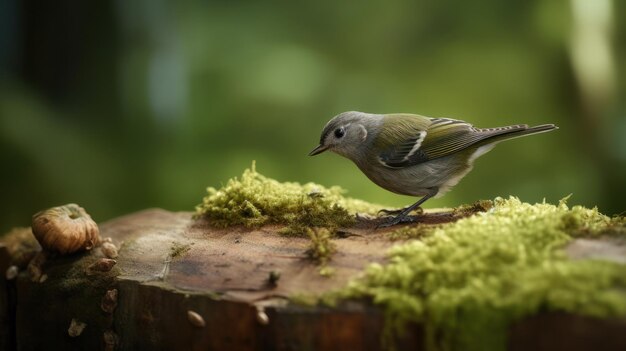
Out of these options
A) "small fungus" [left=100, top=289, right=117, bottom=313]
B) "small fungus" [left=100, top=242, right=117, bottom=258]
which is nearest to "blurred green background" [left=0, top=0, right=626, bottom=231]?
"small fungus" [left=100, top=242, right=117, bottom=258]

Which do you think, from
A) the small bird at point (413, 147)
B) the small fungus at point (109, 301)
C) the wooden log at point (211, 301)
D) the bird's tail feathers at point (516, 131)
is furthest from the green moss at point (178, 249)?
the bird's tail feathers at point (516, 131)

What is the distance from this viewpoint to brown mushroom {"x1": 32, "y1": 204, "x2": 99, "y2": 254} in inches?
132

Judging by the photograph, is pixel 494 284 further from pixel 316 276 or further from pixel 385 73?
pixel 385 73

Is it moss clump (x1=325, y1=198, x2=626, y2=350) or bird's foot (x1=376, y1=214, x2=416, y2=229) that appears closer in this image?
moss clump (x1=325, y1=198, x2=626, y2=350)

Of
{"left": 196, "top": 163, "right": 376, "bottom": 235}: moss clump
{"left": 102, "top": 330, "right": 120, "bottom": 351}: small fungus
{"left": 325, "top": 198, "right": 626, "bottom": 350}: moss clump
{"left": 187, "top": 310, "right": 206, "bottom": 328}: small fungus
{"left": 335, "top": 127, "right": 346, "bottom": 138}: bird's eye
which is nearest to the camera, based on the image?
{"left": 325, "top": 198, "right": 626, "bottom": 350}: moss clump

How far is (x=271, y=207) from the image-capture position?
144 inches

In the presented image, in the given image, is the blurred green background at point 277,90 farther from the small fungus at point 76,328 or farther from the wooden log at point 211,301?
the small fungus at point 76,328

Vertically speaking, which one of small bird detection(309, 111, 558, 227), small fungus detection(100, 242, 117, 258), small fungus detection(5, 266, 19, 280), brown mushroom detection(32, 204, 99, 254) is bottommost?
small fungus detection(5, 266, 19, 280)

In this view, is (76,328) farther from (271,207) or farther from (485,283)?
(485,283)

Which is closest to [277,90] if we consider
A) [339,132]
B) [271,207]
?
[339,132]

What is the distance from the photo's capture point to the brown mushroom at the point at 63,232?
11.0 ft

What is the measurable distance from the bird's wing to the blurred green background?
7.70 feet

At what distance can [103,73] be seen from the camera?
6020 millimetres

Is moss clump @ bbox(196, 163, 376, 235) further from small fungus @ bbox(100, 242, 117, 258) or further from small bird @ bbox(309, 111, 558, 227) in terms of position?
small fungus @ bbox(100, 242, 117, 258)
